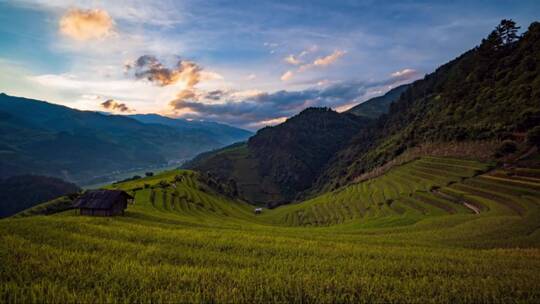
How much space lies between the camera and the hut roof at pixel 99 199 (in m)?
43.7

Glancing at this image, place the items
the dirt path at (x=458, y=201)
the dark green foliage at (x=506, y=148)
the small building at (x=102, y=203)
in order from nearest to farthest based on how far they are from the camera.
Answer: the dirt path at (x=458, y=201) → the small building at (x=102, y=203) → the dark green foliage at (x=506, y=148)

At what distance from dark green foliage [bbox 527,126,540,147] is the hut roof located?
72.2 m

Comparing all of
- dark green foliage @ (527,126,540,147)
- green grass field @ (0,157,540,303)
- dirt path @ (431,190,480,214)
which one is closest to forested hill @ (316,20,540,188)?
dark green foliage @ (527,126,540,147)

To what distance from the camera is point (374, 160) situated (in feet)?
426

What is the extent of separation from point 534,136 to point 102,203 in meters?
74.7

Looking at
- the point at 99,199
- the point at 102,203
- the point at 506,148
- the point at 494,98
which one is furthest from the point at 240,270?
the point at 494,98

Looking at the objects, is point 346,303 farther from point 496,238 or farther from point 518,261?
point 496,238

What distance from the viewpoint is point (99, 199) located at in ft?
148

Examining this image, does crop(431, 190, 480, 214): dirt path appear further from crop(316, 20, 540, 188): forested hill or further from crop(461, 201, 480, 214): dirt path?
crop(316, 20, 540, 188): forested hill

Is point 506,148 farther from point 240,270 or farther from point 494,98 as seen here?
point 240,270

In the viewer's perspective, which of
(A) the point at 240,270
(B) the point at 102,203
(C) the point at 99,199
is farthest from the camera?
(C) the point at 99,199

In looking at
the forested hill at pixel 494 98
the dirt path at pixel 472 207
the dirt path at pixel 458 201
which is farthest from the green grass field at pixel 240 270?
the forested hill at pixel 494 98

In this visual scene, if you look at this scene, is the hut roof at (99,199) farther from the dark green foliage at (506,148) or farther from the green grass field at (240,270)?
the dark green foliage at (506,148)

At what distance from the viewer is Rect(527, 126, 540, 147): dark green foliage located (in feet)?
165
